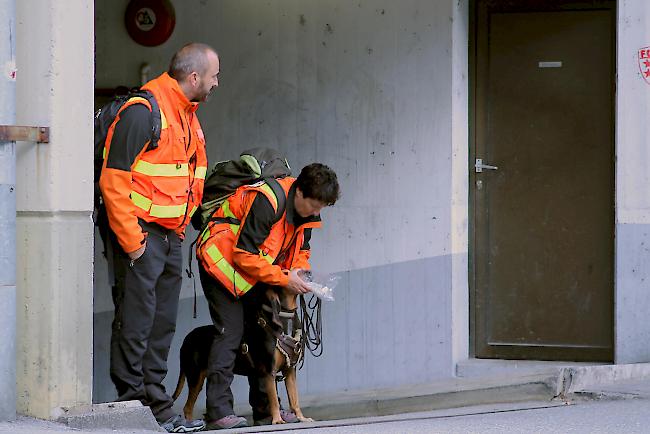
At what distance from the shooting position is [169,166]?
616cm

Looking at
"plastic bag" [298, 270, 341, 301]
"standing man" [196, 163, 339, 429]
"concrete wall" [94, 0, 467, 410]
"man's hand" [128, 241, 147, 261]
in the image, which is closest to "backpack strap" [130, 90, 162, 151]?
"man's hand" [128, 241, 147, 261]

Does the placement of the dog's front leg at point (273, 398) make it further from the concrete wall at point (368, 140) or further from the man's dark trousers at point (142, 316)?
the concrete wall at point (368, 140)

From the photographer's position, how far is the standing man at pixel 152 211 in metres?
5.96

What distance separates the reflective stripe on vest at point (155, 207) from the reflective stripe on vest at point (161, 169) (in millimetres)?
123

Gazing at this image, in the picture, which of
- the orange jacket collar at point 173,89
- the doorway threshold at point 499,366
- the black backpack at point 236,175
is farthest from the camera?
the doorway threshold at point 499,366

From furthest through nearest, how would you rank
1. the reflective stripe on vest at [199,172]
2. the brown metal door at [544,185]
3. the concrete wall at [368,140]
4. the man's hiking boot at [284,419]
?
the concrete wall at [368,140]
the brown metal door at [544,185]
the man's hiking boot at [284,419]
the reflective stripe on vest at [199,172]

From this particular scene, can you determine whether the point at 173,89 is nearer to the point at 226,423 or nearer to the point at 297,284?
the point at 297,284

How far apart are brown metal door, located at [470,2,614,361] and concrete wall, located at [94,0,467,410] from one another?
0.63 ft

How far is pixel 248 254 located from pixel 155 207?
0.84m

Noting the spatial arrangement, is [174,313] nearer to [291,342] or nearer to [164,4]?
[291,342]

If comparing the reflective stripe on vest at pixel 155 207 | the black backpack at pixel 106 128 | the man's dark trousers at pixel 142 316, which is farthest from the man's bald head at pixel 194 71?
the man's dark trousers at pixel 142 316

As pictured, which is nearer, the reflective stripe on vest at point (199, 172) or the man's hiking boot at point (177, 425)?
the man's hiking boot at point (177, 425)

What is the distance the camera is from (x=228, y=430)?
20.8ft

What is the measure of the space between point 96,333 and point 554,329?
12.1 feet
